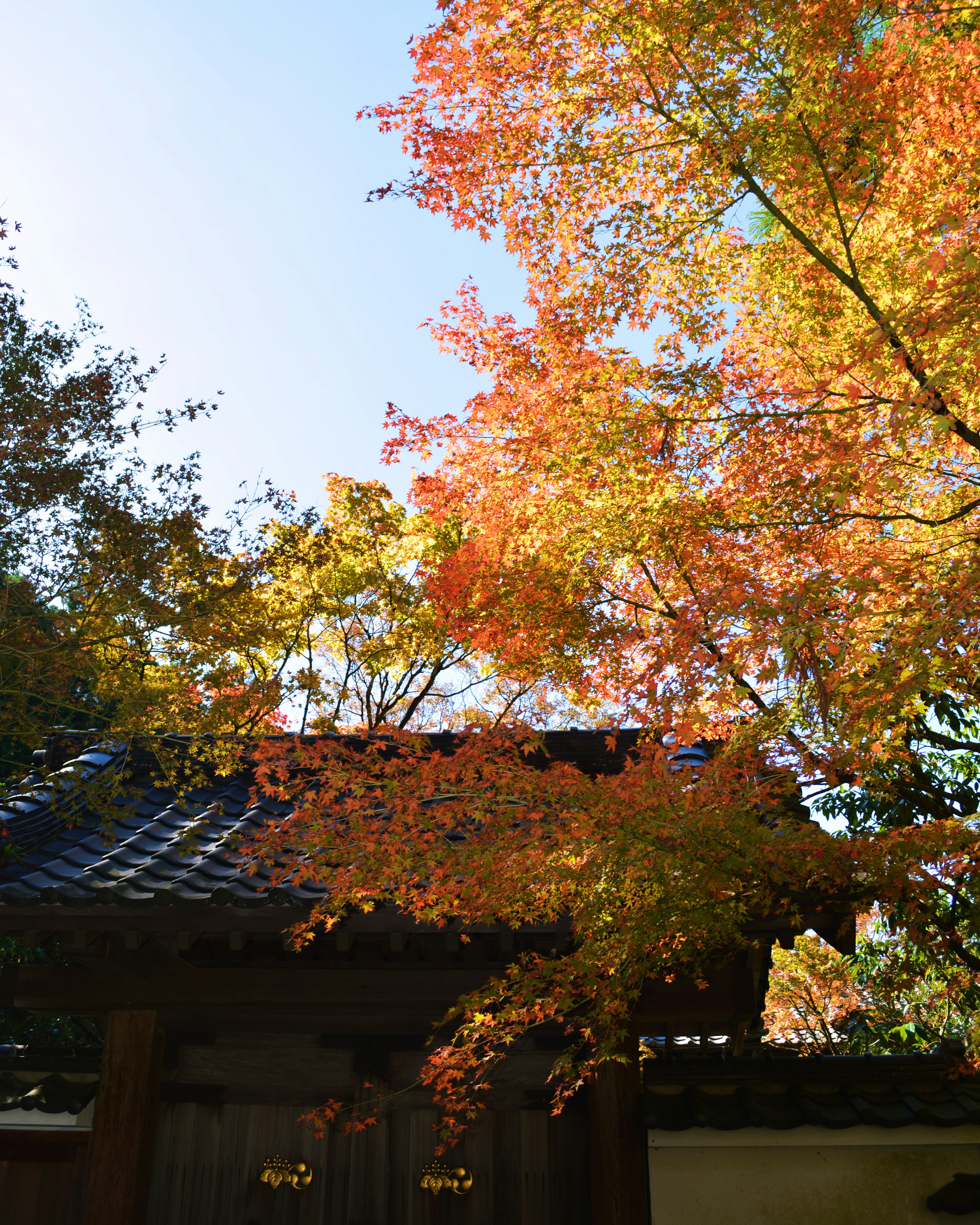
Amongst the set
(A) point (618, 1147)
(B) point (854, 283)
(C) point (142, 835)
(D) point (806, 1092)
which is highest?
(B) point (854, 283)

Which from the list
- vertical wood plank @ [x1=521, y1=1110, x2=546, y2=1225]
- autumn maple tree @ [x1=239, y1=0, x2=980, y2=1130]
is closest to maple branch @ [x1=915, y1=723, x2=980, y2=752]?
autumn maple tree @ [x1=239, y1=0, x2=980, y2=1130]

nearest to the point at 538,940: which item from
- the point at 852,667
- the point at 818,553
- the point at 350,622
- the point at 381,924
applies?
the point at 381,924

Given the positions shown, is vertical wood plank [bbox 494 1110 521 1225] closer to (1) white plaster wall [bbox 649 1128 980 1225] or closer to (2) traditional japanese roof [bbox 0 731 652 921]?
(1) white plaster wall [bbox 649 1128 980 1225]

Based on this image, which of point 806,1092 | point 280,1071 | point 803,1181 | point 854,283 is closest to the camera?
point 854,283

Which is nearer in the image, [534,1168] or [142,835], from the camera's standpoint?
[534,1168]

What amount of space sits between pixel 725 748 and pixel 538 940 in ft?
5.55

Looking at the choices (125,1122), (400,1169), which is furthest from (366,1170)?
(125,1122)

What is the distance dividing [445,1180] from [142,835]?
299cm

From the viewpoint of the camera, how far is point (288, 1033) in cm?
587

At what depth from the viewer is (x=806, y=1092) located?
17.6 ft

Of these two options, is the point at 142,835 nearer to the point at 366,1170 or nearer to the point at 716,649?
the point at 366,1170

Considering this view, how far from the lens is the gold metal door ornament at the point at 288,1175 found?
5.52 metres

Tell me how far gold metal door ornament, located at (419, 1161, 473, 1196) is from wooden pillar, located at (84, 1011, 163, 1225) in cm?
175

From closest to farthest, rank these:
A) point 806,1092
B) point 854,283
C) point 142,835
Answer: point 854,283, point 806,1092, point 142,835
